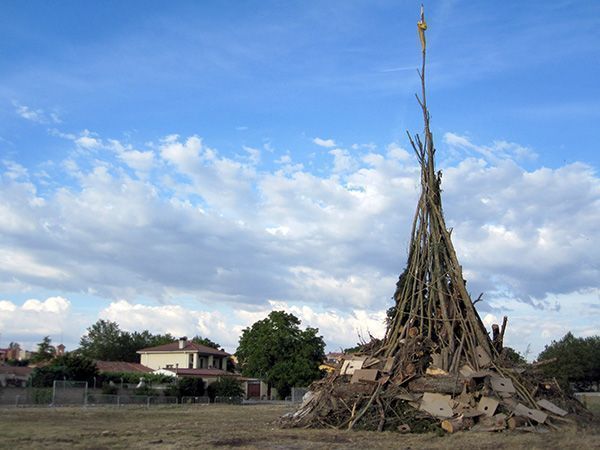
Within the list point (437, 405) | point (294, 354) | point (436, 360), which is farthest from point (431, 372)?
point (294, 354)

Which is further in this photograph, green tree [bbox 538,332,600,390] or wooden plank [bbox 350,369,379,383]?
green tree [bbox 538,332,600,390]

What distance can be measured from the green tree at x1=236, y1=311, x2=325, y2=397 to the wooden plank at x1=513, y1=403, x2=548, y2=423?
46038mm

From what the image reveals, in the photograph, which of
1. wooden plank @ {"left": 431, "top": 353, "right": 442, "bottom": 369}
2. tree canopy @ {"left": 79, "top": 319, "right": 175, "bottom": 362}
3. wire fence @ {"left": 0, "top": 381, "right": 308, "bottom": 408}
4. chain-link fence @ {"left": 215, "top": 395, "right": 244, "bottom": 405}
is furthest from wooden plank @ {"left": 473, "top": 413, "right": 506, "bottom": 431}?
tree canopy @ {"left": 79, "top": 319, "right": 175, "bottom": 362}

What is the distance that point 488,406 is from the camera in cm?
1761

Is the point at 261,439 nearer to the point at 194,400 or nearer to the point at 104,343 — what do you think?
the point at 194,400

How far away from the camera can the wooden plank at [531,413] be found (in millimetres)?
17469

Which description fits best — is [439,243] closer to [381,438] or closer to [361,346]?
[361,346]

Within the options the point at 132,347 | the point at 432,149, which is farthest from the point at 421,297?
the point at 132,347

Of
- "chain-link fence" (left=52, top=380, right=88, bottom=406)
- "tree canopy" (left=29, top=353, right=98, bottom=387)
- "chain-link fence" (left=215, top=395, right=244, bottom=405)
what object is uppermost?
"tree canopy" (left=29, top=353, right=98, bottom=387)

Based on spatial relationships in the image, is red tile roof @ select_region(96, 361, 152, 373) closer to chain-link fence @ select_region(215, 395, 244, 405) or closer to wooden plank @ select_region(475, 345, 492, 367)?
chain-link fence @ select_region(215, 395, 244, 405)

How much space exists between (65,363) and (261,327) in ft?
70.0

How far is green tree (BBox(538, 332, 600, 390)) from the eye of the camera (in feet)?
195

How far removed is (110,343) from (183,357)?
25.2 meters

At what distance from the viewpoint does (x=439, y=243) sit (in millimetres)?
21016
